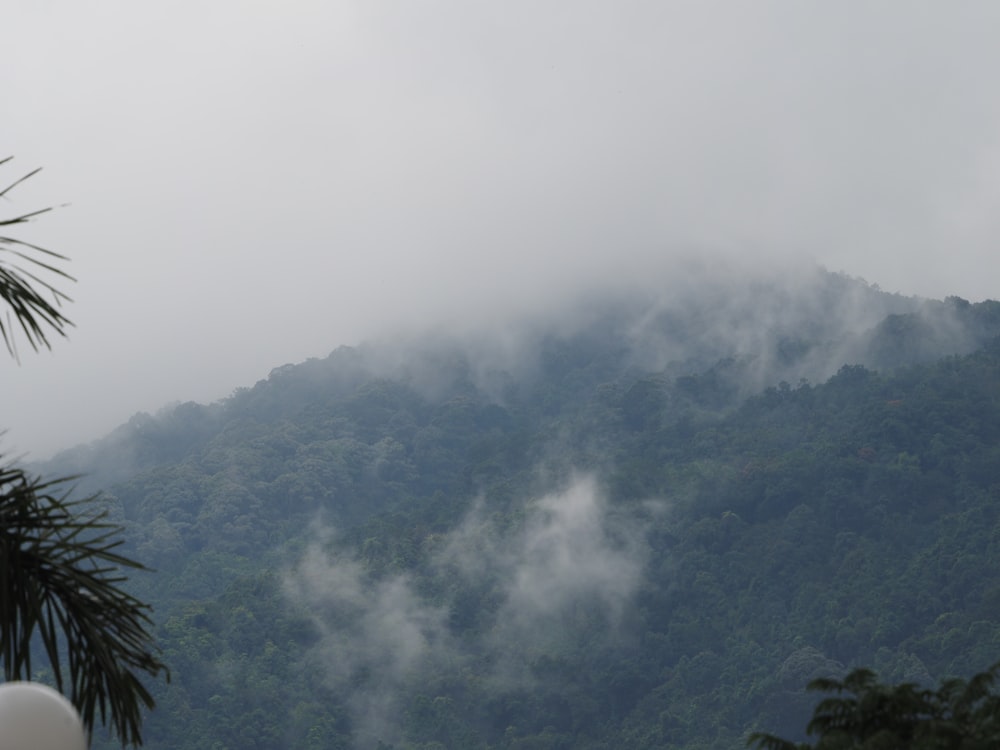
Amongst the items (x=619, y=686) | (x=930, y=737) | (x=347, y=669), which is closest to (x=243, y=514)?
(x=347, y=669)

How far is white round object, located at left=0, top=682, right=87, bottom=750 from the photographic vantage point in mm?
3115

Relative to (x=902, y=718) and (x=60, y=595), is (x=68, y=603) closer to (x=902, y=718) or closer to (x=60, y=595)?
(x=60, y=595)

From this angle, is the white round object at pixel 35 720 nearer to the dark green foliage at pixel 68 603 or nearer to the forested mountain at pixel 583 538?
the dark green foliage at pixel 68 603

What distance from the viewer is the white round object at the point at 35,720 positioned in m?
3.12

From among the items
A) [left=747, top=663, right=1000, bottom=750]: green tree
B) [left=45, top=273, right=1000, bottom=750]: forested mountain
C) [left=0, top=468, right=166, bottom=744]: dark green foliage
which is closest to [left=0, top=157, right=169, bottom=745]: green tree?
[left=0, top=468, right=166, bottom=744]: dark green foliage

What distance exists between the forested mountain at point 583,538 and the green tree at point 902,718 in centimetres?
4152

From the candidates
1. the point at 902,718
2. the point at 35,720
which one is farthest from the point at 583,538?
the point at 35,720

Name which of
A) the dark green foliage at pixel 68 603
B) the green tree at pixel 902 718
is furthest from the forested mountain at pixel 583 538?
the dark green foliage at pixel 68 603

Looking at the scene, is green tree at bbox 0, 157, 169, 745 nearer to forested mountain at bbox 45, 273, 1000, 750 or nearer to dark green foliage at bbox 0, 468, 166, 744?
dark green foliage at bbox 0, 468, 166, 744

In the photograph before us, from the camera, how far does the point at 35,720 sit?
3137 mm

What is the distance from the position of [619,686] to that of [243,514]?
2633cm

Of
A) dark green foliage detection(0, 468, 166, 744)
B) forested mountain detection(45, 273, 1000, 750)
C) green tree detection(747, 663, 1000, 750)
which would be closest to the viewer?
dark green foliage detection(0, 468, 166, 744)

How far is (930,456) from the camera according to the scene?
64.7m

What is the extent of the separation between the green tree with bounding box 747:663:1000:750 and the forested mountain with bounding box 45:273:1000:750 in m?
41.5
